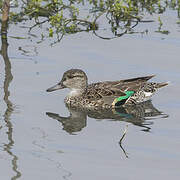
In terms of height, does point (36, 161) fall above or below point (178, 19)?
below

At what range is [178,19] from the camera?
1914 cm

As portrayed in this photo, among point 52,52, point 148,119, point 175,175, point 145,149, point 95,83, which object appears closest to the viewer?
point 175,175

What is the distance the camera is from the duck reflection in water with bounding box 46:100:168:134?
12484mm

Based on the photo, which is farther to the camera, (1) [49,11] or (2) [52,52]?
(1) [49,11]

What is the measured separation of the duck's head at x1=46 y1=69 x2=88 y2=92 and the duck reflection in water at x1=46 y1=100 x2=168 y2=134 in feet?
2.30

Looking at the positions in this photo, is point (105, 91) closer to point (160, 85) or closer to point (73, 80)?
point (73, 80)

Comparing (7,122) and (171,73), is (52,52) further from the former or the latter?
(7,122)

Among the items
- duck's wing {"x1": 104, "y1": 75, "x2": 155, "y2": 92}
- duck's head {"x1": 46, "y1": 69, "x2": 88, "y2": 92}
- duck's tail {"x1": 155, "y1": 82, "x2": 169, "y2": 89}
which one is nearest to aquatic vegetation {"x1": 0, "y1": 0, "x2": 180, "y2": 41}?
duck's head {"x1": 46, "y1": 69, "x2": 88, "y2": 92}

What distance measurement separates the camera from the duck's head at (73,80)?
46.9 ft

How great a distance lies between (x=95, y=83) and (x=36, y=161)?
4.46 metres

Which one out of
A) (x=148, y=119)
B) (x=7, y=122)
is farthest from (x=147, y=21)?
(x=7, y=122)

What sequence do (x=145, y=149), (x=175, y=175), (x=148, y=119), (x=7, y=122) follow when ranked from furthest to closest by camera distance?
(x=148, y=119) → (x=7, y=122) → (x=145, y=149) → (x=175, y=175)

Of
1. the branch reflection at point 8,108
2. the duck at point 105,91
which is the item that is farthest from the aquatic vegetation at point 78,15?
the duck at point 105,91

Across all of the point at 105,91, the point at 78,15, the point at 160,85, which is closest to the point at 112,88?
the point at 105,91
